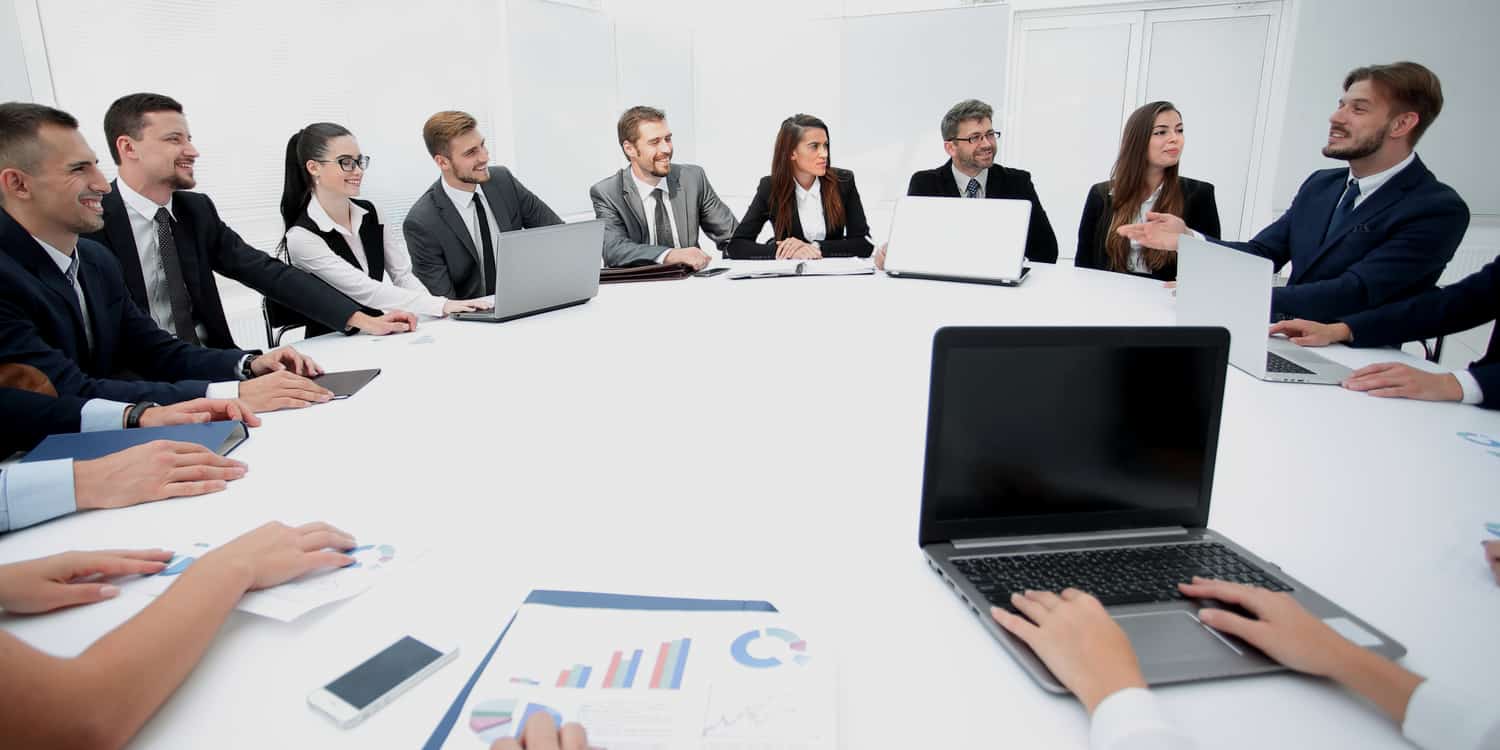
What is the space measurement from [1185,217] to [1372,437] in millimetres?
1984

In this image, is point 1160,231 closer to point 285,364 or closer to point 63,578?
point 285,364

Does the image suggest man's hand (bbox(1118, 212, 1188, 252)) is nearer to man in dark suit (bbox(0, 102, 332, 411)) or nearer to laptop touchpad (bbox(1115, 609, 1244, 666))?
laptop touchpad (bbox(1115, 609, 1244, 666))

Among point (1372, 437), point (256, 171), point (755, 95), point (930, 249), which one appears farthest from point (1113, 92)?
point (256, 171)

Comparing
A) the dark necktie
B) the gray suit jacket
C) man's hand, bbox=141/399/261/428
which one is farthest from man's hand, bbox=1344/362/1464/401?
the gray suit jacket

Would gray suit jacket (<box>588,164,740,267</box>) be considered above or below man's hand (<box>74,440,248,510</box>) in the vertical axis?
above

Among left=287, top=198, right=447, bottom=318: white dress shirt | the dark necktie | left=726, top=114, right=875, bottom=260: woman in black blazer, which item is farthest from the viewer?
left=726, top=114, right=875, bottom=260: woman in black blazer

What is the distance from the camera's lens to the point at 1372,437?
1500 millimetres

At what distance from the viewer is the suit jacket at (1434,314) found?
1989 mm

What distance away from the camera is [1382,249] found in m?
2.24

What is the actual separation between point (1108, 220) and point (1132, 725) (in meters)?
3.08

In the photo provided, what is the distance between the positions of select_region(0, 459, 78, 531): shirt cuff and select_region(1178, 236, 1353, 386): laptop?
85.5 inches

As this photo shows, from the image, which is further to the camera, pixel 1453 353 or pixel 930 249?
pixel 1453 353

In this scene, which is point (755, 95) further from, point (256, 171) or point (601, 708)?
point (601, 708)

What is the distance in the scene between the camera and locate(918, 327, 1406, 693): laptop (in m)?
0.98
